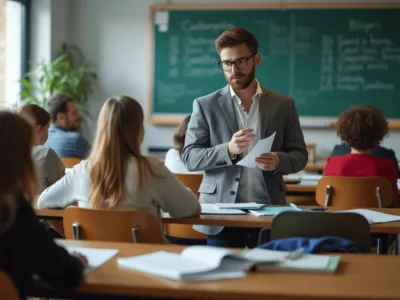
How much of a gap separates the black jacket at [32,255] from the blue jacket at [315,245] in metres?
0.76

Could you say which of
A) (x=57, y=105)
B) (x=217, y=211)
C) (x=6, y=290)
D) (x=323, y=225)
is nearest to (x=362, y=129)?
(x=217, y=211)

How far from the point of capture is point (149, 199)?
9.63 feet

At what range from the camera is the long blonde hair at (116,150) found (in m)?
2.88

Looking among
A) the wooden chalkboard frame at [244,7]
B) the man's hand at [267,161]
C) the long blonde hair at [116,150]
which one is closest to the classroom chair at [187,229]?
the man's hand at [267,161]

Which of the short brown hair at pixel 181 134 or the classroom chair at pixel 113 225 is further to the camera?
the short brown hair at pixel 181 134

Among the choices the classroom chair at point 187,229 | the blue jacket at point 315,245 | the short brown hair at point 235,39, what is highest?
the short brown hair at point 235,39

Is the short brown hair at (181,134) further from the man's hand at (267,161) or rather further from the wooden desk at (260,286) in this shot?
the wooden desk at (260,286)

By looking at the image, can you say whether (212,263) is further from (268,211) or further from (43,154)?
(43,154)

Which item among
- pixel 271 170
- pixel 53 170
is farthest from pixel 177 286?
pixel 53 170

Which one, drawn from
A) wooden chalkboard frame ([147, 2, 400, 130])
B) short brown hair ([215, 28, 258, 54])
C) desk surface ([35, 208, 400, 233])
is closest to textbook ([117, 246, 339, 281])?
desk surface ([35, 208, 400, 233])

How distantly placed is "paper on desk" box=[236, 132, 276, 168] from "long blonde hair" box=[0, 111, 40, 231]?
1.59 m

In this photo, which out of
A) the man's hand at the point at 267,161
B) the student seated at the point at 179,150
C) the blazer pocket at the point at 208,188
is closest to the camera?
the man's hand at the point at 267,161

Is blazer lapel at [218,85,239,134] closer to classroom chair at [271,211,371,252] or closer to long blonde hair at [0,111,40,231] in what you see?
classroom chair at [271,211,371,252]

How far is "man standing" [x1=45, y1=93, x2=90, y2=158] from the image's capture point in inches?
223
